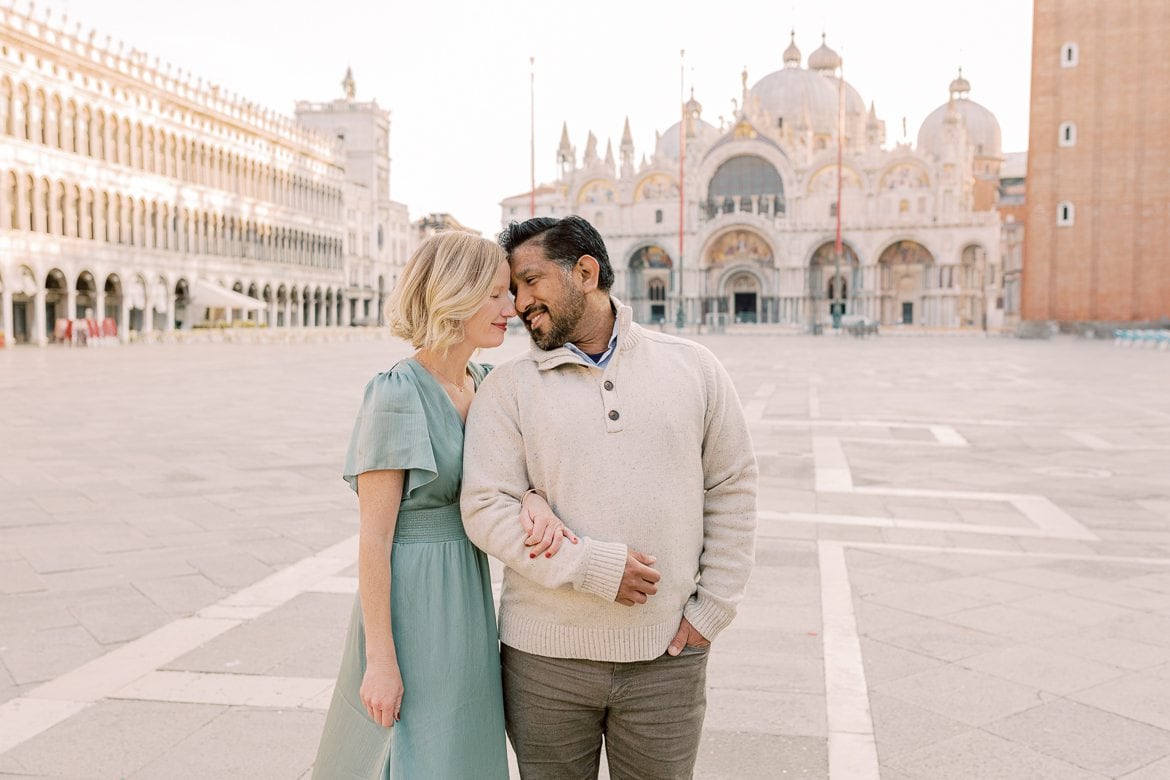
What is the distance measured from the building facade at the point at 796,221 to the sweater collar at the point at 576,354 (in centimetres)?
6033

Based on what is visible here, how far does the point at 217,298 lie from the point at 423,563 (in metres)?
49.1

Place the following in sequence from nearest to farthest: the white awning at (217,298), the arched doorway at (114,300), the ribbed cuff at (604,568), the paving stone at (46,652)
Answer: the ribbed cuff at (604,568) < the paving stone at (46,652) < the arched doorway at (114,300) < the white awning at (217,298)

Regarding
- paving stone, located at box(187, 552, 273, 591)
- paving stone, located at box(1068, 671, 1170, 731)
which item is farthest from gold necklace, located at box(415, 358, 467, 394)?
paving stone, located at box(187, 552, 273, 591)

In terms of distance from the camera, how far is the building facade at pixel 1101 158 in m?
41.9

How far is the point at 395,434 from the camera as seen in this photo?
2.10 metres

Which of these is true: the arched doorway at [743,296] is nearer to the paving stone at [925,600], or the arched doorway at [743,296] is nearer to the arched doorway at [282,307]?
the arched doorway at [282,307]

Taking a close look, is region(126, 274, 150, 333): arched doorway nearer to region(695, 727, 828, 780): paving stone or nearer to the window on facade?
the window on facade

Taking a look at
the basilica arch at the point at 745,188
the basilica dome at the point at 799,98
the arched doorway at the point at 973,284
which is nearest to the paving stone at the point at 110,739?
the arched doorway at the point at 973,284

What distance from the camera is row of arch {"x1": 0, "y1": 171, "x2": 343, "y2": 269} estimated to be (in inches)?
1484

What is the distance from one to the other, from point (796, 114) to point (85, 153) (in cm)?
5220

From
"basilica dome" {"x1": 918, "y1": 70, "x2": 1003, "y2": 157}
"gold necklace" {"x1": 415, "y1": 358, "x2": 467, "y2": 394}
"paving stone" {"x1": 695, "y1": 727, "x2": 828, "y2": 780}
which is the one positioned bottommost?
"paving stone" {"x1": 695, "y1": 727, "x2": 828, "y2": 780}

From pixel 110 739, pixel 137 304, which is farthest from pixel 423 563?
pixel 137 304

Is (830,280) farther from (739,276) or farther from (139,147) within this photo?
(139,147)

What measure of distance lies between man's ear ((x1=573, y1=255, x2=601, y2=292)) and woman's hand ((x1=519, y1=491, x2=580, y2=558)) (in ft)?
1.61
